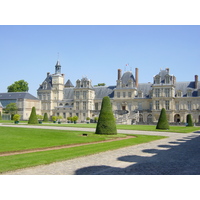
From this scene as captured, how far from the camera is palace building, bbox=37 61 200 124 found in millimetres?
57263

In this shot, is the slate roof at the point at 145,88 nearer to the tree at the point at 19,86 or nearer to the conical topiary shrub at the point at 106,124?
the tree at the point at 19,86

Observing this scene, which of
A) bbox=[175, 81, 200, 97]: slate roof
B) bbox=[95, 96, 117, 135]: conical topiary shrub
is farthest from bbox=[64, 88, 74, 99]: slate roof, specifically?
bbox=[95, 96, 117, 135]: conical topiary shrub

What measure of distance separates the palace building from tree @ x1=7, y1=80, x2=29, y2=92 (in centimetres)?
1254

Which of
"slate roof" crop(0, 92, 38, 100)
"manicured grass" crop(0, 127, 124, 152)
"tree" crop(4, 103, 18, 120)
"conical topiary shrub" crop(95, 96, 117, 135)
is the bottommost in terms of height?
"manicured grass" crop(0, 127, 124, 152)

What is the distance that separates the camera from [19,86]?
78.8 meters

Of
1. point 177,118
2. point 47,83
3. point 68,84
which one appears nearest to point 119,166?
point 177,118

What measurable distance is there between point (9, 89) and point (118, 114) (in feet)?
121

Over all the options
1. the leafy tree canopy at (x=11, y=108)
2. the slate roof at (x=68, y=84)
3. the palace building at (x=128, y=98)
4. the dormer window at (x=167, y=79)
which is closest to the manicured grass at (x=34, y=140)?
the palace building at (x=128, y=98)

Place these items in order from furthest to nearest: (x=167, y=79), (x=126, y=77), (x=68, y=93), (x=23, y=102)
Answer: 1. (x=68, y=93)
2. (x=23, y=102)
3. (x=126, y=77)
4. (x=167, y=79)

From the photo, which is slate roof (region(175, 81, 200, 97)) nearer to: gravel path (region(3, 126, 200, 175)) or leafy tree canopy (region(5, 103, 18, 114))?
leafy tree canopy (region(5, 103, 18, 114))

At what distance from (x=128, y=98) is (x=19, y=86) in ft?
113

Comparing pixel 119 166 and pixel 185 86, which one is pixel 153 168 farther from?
pixel 185 86

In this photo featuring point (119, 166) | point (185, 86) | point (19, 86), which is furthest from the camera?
point (19, 86)

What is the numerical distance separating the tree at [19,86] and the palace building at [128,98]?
12544 mm
